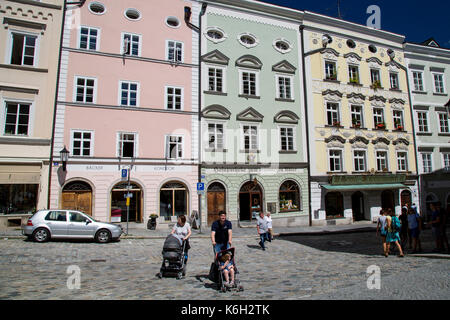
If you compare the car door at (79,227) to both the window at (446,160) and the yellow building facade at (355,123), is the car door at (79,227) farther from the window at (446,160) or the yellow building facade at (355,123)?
the window at (446,160)

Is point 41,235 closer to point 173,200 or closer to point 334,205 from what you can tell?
point 173,200

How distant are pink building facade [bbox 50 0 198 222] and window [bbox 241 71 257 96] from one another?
3.89 meters

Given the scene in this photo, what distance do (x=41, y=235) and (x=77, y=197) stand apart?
4.94 m

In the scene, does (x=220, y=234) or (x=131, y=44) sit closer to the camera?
(x=220, y=234)

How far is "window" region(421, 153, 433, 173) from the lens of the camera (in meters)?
27.5

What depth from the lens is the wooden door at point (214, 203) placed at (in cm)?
2073

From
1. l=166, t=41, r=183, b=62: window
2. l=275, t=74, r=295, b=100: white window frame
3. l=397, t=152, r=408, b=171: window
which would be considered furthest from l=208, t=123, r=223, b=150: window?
l=397, t=152, r=408, b=171: window

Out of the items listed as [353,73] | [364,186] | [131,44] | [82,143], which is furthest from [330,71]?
[82,143]

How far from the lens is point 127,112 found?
64.6ft

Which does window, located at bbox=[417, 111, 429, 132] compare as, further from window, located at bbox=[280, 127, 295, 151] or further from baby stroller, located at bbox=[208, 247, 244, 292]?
baby stroller, located at bbox=[208, 247, 244, 292]

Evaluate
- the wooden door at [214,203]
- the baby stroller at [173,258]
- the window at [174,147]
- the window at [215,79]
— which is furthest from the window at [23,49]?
the baby stroller at [173,258]

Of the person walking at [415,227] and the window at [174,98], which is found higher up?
the window at [174,98]

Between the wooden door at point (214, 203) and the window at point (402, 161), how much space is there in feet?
56.0
